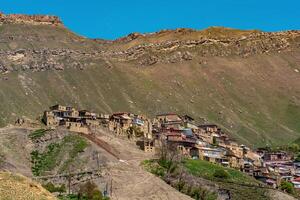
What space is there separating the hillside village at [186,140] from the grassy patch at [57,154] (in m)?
6.07

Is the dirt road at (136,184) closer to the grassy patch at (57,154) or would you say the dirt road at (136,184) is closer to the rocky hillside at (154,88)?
the grassy patch at (57,154)

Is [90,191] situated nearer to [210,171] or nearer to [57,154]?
[57,154]

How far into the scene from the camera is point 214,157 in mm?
101562

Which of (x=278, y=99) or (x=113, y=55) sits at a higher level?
(x=113, y=55)

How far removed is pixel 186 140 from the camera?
105 m

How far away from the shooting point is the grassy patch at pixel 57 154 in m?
78.4

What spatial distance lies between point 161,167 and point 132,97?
82.9 metres

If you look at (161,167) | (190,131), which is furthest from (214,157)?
(161,167)

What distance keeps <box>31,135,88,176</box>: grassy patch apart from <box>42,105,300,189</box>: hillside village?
6.07m

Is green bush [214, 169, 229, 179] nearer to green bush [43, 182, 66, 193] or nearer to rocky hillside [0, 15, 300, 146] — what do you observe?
green bush [43, 182, 66, 193]

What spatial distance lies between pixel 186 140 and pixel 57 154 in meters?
28.1

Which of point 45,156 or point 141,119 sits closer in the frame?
point 45,156

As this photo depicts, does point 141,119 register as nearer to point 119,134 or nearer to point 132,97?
point 119,134

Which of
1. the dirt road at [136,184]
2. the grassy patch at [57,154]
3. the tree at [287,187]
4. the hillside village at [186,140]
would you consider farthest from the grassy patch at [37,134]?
the tree at [287,187]
